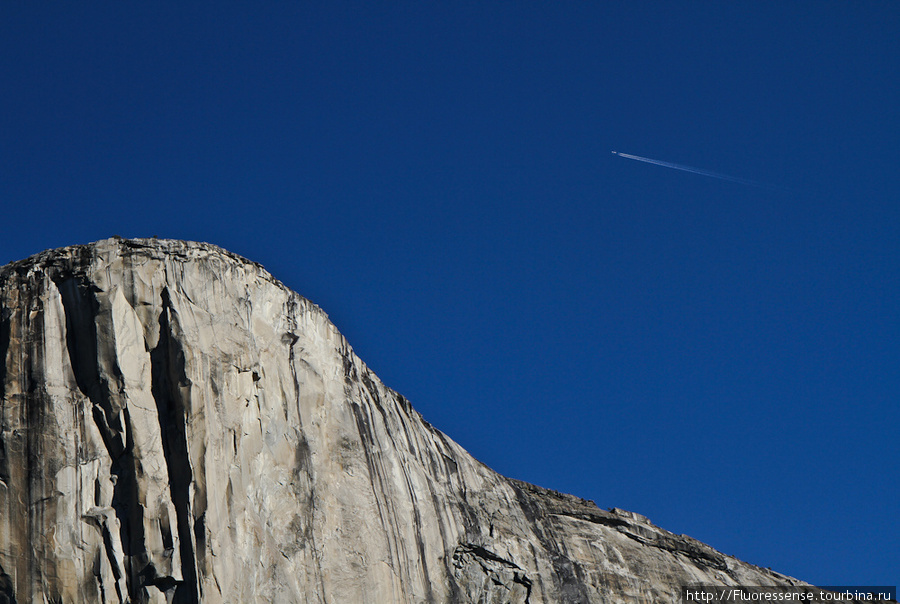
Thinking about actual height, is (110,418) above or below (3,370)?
below

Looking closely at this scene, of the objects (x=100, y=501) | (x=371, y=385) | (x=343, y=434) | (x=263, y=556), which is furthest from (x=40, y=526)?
(x=371, y=385)

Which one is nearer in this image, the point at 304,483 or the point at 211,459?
the point at 211,459

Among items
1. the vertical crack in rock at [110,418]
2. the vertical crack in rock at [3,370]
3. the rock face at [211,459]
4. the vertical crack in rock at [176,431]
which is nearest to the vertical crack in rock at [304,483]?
the rock face at [211,459]

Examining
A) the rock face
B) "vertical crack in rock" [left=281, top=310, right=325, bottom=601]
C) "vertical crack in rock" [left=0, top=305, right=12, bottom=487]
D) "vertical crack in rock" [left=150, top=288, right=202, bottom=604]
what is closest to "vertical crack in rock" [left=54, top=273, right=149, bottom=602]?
the rock face

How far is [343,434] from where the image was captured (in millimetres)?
31344

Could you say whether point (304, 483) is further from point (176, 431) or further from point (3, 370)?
point (3, 370)

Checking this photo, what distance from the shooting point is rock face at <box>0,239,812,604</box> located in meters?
26.6

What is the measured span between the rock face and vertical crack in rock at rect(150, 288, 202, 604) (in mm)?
52

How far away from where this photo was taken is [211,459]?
27672 mm

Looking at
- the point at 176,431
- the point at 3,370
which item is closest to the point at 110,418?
the point at 176,431

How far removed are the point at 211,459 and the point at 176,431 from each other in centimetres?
128

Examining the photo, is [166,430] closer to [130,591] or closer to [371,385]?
[130,591]

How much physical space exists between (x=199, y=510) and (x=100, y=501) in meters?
2.67

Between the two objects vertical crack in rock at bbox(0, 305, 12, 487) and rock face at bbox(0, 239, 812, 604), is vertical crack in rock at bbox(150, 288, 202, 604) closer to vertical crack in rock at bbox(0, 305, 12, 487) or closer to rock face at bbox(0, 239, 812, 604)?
rock face at bbox(0, 239, 812, 604)
